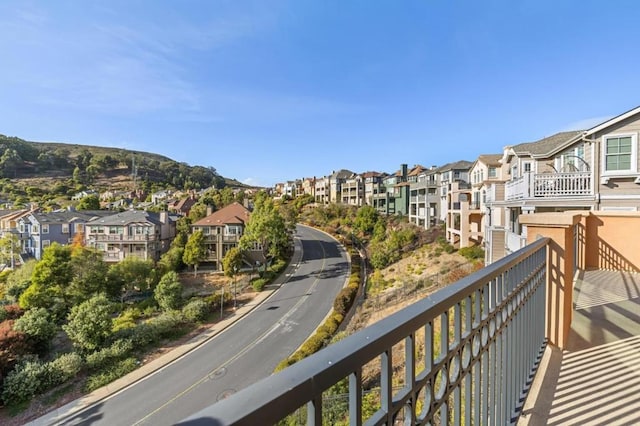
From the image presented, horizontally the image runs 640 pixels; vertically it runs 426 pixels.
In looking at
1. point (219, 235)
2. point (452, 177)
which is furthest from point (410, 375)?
point (452, 177)

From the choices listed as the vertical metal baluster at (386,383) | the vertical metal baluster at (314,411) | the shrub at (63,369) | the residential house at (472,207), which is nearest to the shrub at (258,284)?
the shrub at (63,369)

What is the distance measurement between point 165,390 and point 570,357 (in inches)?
491

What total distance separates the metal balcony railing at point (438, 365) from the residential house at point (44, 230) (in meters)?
34.7

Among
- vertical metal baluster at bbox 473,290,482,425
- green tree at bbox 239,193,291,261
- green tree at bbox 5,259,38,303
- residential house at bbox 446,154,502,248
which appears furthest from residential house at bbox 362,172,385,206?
vertical metal baluster at bbox 473,290,482,425

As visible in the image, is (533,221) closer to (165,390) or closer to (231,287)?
Answer: (165,390)

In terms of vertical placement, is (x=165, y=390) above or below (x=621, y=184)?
below

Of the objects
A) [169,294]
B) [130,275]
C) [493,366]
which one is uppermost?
[493,366]

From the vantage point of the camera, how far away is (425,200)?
102 feet

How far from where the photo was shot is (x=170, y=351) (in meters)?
13.8

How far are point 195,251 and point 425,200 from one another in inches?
903

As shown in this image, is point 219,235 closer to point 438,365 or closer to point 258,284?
point 258,284

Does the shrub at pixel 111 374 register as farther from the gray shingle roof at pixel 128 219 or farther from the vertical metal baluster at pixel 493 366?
the gray shingle roof at pixel 128 219

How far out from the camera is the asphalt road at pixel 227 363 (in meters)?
9.87

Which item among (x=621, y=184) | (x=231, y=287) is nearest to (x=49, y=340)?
(x=231, y=287)
